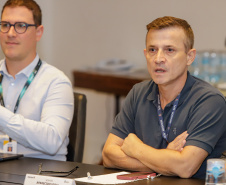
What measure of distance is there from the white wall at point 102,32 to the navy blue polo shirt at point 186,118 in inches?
115

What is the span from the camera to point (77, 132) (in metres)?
3.03

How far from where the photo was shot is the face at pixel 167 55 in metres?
2.44

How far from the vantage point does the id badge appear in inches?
114

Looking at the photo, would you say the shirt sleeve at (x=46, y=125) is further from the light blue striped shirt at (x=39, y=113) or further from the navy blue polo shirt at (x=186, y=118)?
the navy blue polo shirt at (x=186, y=118)

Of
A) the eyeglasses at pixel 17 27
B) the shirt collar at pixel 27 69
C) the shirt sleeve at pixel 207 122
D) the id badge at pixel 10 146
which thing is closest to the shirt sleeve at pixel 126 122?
the shirt sleeve at pixel 207 122

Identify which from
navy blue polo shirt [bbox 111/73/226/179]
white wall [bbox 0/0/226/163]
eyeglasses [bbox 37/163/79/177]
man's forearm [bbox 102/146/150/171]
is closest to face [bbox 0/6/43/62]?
navy blue polo shirt [bbox 111/73/226/179]

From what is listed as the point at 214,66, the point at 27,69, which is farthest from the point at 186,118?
the point at 214,66

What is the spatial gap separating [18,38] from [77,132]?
28.6 inches

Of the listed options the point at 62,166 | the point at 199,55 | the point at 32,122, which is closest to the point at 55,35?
the point at 199,55

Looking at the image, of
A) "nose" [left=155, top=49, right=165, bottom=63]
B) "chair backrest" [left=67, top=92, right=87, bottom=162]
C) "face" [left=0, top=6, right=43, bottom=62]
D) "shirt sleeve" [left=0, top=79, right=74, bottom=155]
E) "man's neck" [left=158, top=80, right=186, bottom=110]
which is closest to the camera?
"nose" [left=155, top=49, right=165, bottom=63]

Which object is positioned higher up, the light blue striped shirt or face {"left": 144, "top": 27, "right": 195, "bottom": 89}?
face {"left": 144, "top": 27, "right": 195, "bottom": 89}

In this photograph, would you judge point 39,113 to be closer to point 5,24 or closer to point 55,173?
point 5,24

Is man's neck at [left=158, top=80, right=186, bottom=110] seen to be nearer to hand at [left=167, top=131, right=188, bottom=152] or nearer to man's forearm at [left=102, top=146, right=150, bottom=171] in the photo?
hand at [left=167, top=131, right=188, bottom=152]

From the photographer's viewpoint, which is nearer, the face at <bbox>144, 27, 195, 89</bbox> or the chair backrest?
the face at <bbox>144, 27, 195, 89</bbox>
